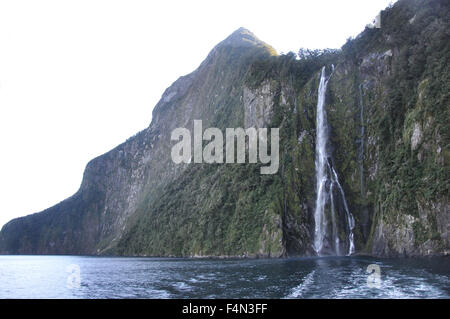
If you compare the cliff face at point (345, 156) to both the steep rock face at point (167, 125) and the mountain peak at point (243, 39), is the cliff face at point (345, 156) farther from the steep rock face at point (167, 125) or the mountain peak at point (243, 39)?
the mountain peak at point (243, 39)

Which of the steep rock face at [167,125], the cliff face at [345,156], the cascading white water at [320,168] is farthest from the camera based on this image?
the steep rock face at [167,125]

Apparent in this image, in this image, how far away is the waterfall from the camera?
64312mm

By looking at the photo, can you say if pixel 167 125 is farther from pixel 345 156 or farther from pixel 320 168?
pixel 345 156

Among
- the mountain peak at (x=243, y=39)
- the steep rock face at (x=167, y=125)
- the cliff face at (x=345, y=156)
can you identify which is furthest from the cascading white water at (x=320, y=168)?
the mountain peak at (x=243, y=39)

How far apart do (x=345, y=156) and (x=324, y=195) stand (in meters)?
7.74

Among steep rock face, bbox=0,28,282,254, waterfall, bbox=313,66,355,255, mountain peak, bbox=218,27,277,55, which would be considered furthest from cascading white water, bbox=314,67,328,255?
mountain peak, bbox=218,27,277,55

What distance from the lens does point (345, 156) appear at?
69.9m

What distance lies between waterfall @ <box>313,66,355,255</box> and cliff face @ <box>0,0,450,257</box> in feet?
3.59

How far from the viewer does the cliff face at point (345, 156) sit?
1917 inches

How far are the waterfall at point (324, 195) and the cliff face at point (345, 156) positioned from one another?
109cm

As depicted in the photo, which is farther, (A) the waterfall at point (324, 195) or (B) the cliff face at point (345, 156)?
(A) the waterfall at point (324, 195)

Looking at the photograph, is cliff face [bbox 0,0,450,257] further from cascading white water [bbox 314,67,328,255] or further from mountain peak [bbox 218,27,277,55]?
mountain peak [bbox 218,27,277,55]

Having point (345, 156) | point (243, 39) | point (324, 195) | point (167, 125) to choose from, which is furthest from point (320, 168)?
point (167, 125)

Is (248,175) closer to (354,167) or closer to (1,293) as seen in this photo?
(354,167)
